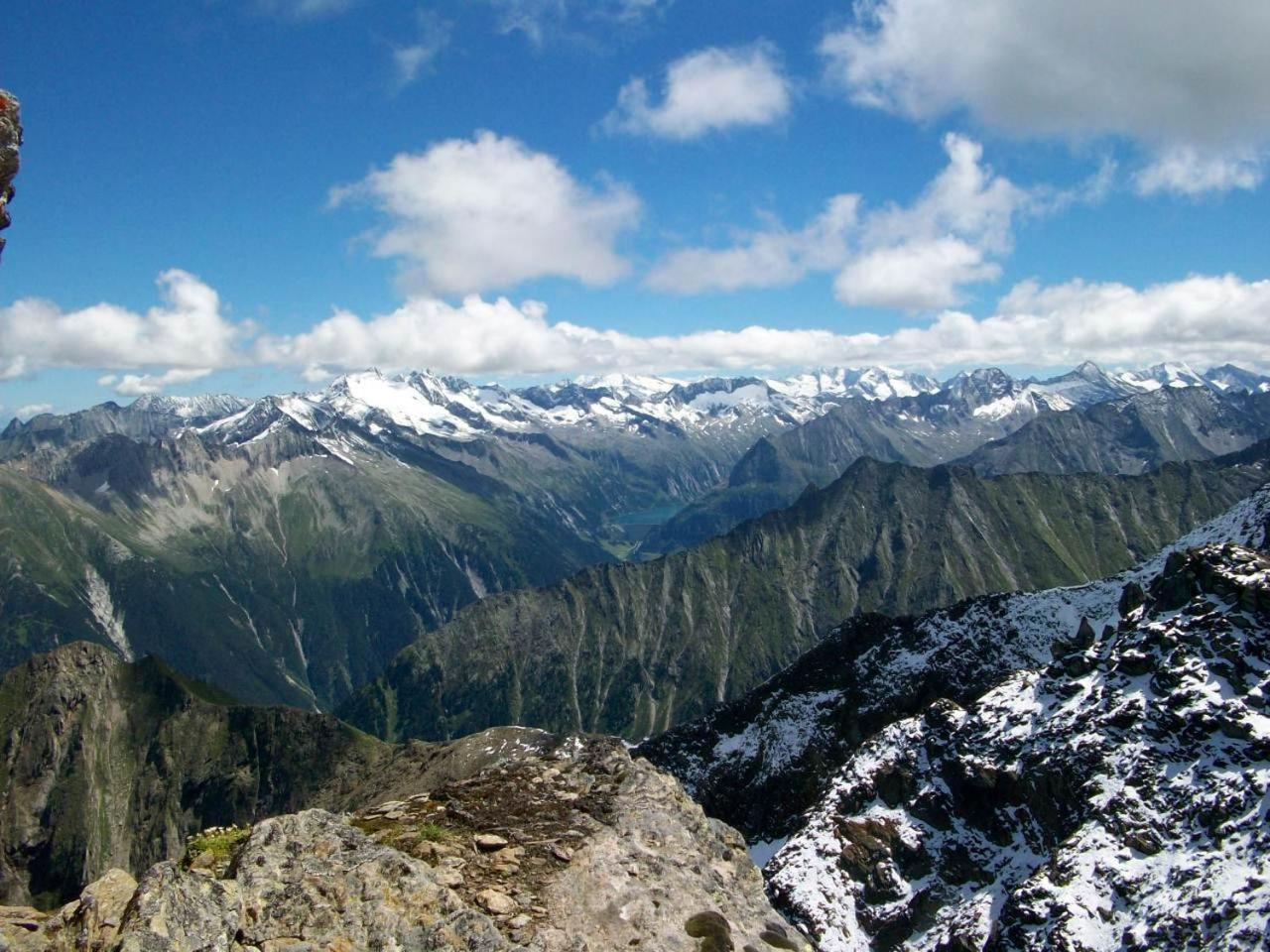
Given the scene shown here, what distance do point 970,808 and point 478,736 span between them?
3133 inches

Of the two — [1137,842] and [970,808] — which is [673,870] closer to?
[1137,842]

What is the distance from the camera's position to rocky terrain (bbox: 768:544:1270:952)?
60000 mm

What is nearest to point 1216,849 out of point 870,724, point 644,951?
point 870,724

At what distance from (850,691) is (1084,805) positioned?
163ft

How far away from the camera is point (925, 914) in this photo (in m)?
74.2

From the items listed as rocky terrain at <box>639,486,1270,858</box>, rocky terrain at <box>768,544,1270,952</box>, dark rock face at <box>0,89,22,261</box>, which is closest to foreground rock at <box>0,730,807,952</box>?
dark rock face at <box>0,89,22,261</box>

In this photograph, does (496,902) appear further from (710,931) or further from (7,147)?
(7,147)

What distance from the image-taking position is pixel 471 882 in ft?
72.4

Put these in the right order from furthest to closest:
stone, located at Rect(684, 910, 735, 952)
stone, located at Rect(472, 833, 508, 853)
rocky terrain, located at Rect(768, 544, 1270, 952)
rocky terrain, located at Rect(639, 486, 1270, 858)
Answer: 1. rocky terrain, located at Rect(639, 486, 1270, 858)
2. rocky terrain, located at Rect(768, 544, 1270, 952)
3. stone, located at Rect(472, 833, 508, 853)
4. stone, located at Rect(684, 910, 735, 952)

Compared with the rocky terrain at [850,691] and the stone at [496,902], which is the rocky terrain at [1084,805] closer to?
the rocky terrain at [850,691]

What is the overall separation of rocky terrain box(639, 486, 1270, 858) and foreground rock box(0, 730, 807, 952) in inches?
3001

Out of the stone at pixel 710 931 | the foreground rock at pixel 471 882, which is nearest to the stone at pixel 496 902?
the foreground rock at pixel 471 882

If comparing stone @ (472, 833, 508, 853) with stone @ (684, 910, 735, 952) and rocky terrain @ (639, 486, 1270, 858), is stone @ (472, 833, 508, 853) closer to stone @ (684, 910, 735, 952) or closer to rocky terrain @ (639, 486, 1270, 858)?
stone @ (684, 910, 735, 952)

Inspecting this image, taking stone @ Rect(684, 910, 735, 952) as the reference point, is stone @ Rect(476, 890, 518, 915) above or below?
above
